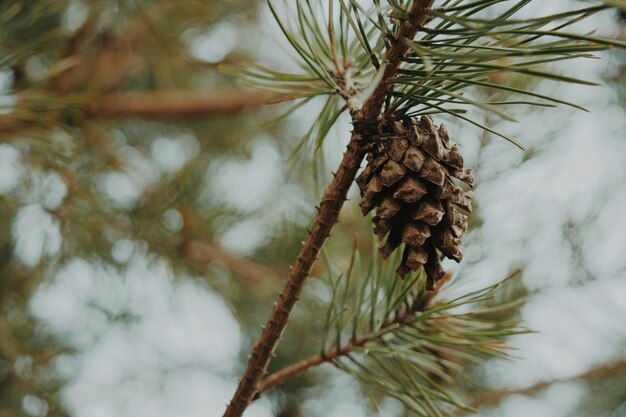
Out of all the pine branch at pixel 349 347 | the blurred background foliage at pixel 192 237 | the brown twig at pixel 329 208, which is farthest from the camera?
the blurred background foliage at pixel 192 237

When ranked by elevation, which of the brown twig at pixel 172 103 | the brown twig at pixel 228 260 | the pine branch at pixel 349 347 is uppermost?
the brown twig at pixel 172 103

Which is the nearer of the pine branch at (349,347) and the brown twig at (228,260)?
the pine branch at (349,347)

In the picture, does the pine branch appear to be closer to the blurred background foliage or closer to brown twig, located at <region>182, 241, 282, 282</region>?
the blurred background foliage

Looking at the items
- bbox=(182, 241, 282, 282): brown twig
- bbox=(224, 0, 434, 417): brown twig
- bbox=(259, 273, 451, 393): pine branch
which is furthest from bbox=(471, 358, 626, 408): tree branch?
bbox=(224, 0, 434, 417): brown twig

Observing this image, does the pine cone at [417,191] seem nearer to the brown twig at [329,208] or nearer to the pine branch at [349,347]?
the brown twig at [329,208]

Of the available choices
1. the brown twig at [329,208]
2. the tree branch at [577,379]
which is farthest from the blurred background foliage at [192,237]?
the brown twig at [329,208]

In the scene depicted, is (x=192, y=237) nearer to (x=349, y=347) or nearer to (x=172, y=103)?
(x=172, y=103)

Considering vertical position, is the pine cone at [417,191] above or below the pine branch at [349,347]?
above

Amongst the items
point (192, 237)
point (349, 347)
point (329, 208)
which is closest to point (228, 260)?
point (192, 237)
